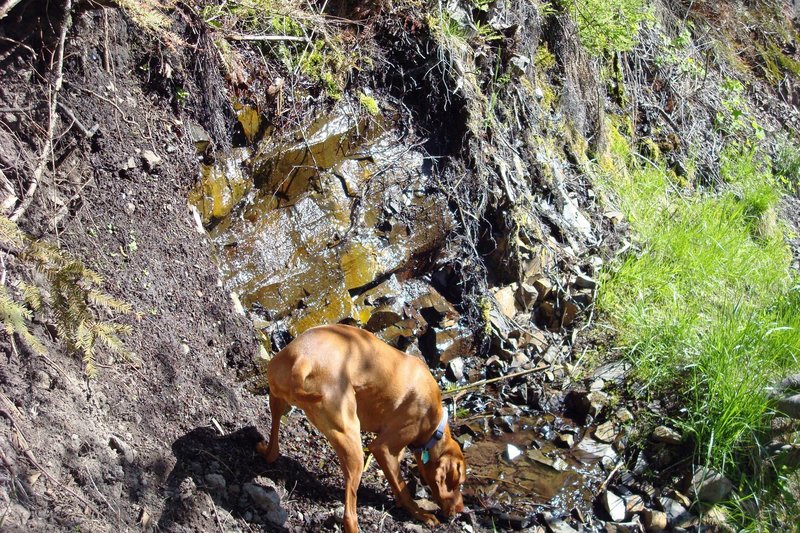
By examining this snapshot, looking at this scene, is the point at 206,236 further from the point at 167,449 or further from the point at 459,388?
the point at 459,388

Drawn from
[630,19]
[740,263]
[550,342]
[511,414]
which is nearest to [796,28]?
[630,19]

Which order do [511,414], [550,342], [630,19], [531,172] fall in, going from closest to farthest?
[511,414], [550,342], [531,172], [630,19]

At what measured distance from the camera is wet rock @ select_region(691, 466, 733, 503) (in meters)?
4.22

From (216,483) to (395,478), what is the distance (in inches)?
40.5

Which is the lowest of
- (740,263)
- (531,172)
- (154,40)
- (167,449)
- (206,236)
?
(740,263)

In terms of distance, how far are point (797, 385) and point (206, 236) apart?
3.93 meters

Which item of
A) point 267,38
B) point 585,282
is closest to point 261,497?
point 267,38

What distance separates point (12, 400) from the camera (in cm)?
282

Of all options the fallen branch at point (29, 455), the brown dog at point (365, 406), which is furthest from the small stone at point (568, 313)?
the fallen branch at point (29, 455)

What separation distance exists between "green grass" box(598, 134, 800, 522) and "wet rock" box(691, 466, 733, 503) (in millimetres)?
100

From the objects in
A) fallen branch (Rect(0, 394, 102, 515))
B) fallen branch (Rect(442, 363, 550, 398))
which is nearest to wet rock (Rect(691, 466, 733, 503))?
fallen branch (Rect(442, 363, 550, 398))

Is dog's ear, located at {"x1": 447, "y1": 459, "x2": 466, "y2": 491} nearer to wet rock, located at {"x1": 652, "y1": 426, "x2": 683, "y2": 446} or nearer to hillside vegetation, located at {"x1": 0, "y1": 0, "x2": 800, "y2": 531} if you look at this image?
hillside vegetation, located at {"x1": 0, "y1": 0, "x2": 800, "y2": 531}

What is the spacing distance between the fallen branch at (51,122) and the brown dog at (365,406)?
4.70 ft

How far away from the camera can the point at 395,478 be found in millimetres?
3924
